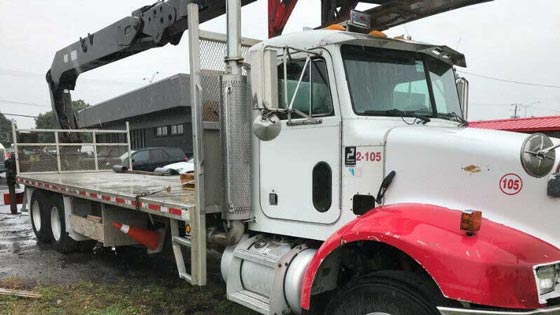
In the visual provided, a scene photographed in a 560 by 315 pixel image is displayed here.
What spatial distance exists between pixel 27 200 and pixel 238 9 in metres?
7.08

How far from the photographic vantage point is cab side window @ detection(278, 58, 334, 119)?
351 centimetres

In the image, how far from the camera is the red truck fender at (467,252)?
94.3 inches

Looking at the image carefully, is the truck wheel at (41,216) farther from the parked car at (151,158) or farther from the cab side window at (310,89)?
the parked car at (151,158)

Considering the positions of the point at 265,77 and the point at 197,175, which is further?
the point at 197,175

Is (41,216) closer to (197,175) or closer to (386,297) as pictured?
(197,175)

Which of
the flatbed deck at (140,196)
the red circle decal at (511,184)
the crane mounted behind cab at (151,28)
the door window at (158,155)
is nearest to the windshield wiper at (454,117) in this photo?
the red circle decal at (511,184)

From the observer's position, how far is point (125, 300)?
17.3ft

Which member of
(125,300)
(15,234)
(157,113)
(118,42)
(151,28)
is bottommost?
(15,234)

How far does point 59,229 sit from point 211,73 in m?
4.86

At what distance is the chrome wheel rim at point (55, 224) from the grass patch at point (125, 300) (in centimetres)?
200

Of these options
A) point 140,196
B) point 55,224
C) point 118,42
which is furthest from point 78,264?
point 118,42

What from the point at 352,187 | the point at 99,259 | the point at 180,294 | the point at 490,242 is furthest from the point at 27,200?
the point at 490,242

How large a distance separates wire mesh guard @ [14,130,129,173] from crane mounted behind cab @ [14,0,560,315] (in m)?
5.06

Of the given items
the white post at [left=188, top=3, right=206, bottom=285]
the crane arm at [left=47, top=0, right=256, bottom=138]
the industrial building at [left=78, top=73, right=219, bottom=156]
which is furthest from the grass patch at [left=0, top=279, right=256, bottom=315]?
the industrial building at [left=78, top=73, right=219, bottom=156]
